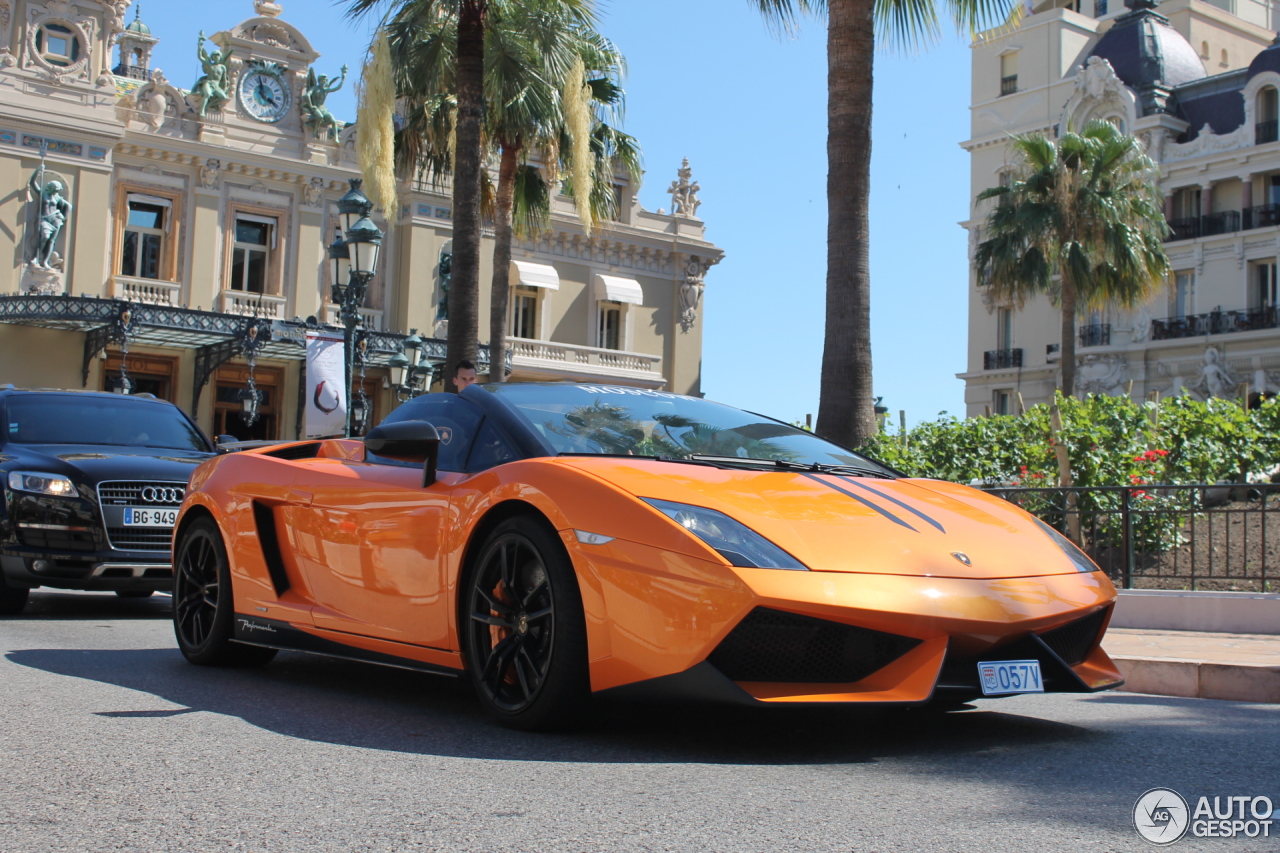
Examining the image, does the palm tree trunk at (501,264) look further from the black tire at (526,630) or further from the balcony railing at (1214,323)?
the balcony railing at (1214,323)

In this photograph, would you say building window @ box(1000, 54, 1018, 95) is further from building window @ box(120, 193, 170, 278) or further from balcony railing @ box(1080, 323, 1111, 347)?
building window @ box(120, 193, 170, 278)

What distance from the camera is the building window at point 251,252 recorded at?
33.9 m

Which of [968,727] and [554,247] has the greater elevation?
[554,247]

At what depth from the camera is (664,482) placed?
432 cm

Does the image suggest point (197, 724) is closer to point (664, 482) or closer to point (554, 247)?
point (664, 482)

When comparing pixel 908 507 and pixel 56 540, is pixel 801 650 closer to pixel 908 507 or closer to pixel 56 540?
pixel 908 507

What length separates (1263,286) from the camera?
44250 mm

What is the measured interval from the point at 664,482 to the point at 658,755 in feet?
2.92

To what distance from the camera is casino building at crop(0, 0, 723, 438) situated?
3000 centimetres

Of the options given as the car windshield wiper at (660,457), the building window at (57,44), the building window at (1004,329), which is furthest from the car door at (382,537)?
the building window at (1004,329)

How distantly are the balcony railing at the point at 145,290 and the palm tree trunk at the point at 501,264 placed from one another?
1342cm

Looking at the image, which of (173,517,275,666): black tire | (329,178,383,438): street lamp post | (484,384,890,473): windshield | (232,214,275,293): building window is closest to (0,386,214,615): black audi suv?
(173,517,275,666): black tire

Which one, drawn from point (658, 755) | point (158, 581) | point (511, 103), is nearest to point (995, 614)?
point (658, 755)

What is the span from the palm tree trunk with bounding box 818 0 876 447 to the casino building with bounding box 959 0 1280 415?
3044 centimetres
